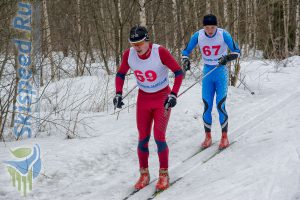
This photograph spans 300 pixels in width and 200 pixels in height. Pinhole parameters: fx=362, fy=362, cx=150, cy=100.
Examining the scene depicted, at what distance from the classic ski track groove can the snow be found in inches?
0.5

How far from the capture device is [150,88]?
4.45m

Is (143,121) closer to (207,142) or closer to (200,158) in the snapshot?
(200,158)

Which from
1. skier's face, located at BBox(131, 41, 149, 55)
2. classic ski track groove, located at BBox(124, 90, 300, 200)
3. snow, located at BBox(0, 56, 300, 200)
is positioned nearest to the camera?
snow, located at BBox(0, 56, 300, 200)

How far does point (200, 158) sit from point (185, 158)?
0.24 meters

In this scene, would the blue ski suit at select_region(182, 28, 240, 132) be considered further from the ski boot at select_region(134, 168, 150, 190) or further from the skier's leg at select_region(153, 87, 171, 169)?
the ski boot at select_region(134, 168, 150, 190)

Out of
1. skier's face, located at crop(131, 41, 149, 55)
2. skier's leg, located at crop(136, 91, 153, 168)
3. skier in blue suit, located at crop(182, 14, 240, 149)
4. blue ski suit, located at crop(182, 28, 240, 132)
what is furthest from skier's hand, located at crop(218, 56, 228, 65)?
skier's face, located at crop(131, 41, 149, 55)

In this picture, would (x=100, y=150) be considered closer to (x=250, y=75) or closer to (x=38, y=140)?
(x=38, y=140)

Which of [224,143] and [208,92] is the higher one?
[208,92]

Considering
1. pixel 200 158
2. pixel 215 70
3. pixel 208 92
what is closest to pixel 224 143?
pixel 200 158

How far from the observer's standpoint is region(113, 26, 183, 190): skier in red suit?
425cm

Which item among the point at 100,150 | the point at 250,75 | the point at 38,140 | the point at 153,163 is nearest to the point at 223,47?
the point at 153,163

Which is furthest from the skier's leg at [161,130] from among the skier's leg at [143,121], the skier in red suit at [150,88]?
the skier's leg at [143,121]

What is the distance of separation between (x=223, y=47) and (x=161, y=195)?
112 inches

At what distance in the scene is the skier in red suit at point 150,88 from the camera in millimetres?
4246
